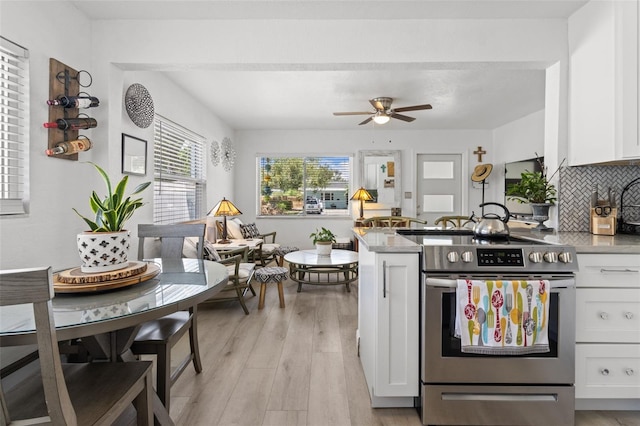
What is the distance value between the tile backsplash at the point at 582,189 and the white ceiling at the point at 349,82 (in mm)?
882

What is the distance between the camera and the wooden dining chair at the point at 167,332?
1.68 metres

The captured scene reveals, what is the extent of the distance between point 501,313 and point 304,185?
18.0ft

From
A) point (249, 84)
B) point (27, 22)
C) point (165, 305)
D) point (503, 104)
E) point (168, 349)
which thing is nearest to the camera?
point (165, 305)

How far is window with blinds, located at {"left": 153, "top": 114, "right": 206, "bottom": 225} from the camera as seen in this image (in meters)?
3.80

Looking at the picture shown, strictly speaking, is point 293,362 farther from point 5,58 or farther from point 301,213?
point 301,213

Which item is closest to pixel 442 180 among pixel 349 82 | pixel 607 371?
pixel 349 82

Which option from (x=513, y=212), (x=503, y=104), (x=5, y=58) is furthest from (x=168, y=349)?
(x=513, y=212)

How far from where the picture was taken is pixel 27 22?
73.2 inches

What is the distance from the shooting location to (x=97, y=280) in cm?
136

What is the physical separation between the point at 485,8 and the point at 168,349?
2.78 meters

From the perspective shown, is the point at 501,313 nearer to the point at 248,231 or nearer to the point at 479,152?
the point at 248,231

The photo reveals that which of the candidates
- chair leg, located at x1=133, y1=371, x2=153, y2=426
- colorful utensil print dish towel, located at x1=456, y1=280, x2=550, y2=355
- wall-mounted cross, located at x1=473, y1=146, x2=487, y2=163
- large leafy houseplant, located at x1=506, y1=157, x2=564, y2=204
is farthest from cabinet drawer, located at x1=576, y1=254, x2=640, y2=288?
wall-mounted cross, located at x1=473, y1=146, x2=487, y2=163

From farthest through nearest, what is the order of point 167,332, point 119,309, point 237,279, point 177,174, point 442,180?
point 442,180, point 177,174, point 237,279, point 167,332, point 119,309

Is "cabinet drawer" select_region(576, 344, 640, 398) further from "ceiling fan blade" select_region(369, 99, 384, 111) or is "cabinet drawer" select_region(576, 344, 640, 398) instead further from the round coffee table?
"ceiling fan blade" select_region(369, 99, 384, 111)
